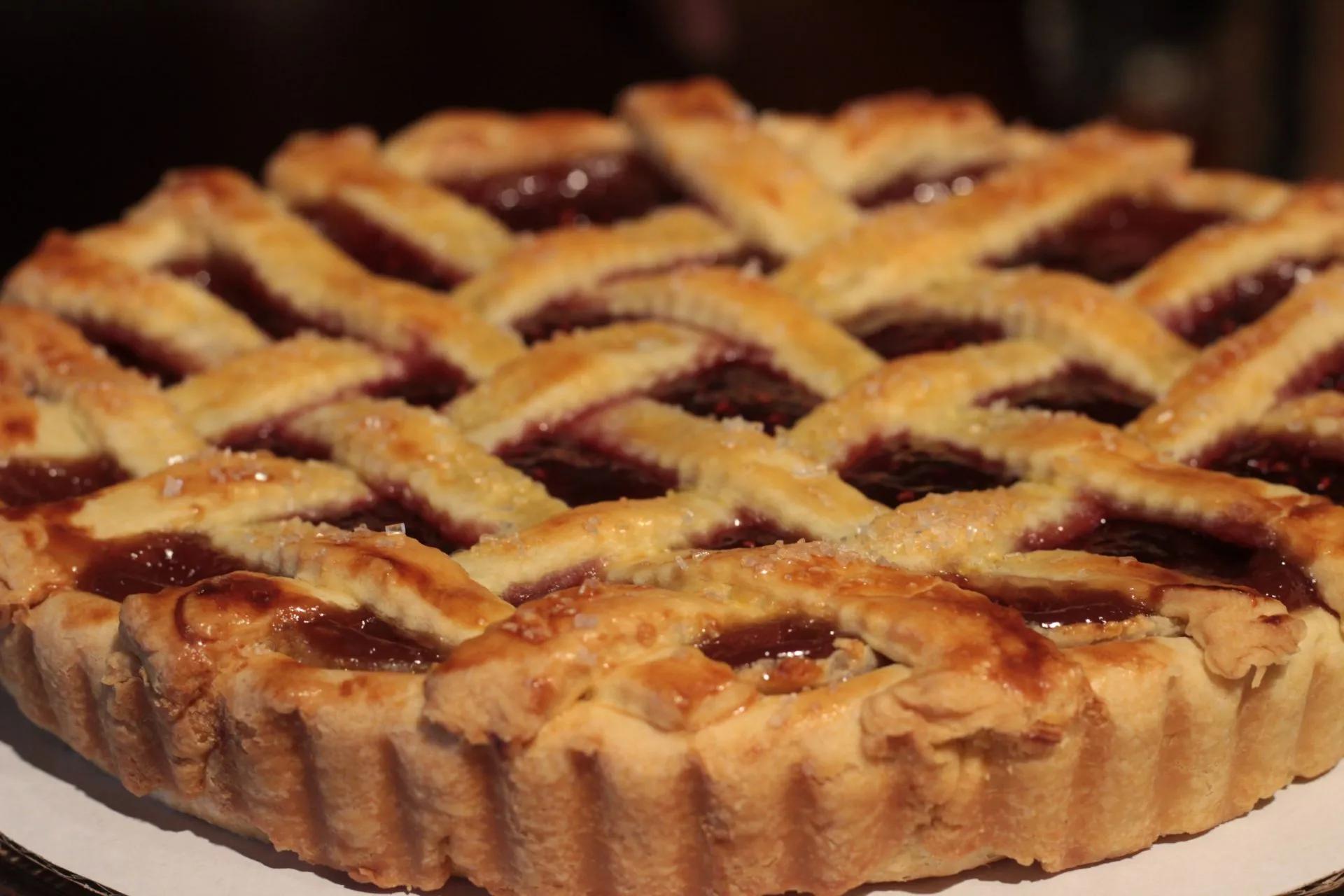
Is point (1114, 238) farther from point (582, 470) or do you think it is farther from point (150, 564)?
point (150, 564)

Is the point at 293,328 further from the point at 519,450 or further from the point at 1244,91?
the point at 1244,91

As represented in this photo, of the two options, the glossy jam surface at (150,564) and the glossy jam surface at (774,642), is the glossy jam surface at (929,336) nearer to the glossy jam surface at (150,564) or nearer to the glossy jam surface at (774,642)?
the glossy jam surface at (774,642)

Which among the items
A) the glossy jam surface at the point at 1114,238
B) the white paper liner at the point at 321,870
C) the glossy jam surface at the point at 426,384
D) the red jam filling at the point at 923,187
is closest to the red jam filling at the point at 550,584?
the white paper liner at the point at 321,870

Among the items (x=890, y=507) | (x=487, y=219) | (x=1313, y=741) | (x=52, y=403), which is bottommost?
A: (x=1313, y=741)

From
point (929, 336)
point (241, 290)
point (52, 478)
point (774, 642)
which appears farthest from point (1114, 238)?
point (52, 478)

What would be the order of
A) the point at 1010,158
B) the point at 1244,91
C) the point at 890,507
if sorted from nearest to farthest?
the point at 890,507
the point at 1010,158
the point at 1244,91

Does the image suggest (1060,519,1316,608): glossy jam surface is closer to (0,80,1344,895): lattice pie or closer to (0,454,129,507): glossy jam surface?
(0,80,1344,895): lattice pie

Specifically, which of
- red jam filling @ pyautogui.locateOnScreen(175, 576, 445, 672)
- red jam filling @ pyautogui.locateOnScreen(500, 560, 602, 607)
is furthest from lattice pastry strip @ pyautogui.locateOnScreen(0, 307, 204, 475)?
red jam filling @ pyautogui.locateOnScreen(500, 560, 602, 607)

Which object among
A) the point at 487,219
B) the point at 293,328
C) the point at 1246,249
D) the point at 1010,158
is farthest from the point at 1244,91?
the point at 293,328
